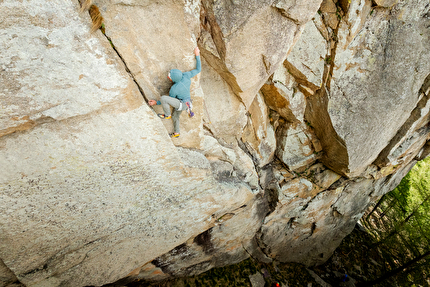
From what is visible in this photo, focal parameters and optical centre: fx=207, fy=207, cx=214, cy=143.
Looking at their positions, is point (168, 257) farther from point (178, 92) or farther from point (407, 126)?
point (407, 126)

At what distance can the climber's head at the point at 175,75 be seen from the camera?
3.57 m

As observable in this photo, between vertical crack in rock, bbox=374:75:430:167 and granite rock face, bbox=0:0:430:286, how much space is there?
0.04 metres

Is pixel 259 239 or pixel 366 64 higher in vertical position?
pixel 366 64

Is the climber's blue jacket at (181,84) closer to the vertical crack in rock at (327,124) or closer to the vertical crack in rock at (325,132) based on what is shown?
the vertical crack in rock at (327,124)

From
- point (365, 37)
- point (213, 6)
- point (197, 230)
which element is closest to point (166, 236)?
point (197, 230)

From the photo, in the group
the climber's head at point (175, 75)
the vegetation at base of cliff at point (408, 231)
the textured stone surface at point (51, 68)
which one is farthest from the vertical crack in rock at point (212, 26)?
the vegetation at base of cliff at point (408, 231)

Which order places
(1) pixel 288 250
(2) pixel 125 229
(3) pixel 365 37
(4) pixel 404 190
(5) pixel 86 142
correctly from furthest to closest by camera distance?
(4) pixel 404 190
(1) pixel 288 250
(3) pixel 365 37
(2) pixel 125 229
(5) pixel 86 142

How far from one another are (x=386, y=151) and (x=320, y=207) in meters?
3.27

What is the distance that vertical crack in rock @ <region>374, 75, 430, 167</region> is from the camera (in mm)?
6297

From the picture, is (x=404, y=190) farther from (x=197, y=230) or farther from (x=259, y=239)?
(x=197, y=230)

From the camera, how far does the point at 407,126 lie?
6898 mm

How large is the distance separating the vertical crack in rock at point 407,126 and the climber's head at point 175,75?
7.27 metres

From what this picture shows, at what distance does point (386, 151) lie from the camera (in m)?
7.47

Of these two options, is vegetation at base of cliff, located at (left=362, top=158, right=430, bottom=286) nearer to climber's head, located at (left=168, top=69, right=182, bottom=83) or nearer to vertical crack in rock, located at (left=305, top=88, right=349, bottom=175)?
vertical crack in rock, located at (left=305, top=88, right=349, bottom=175)
